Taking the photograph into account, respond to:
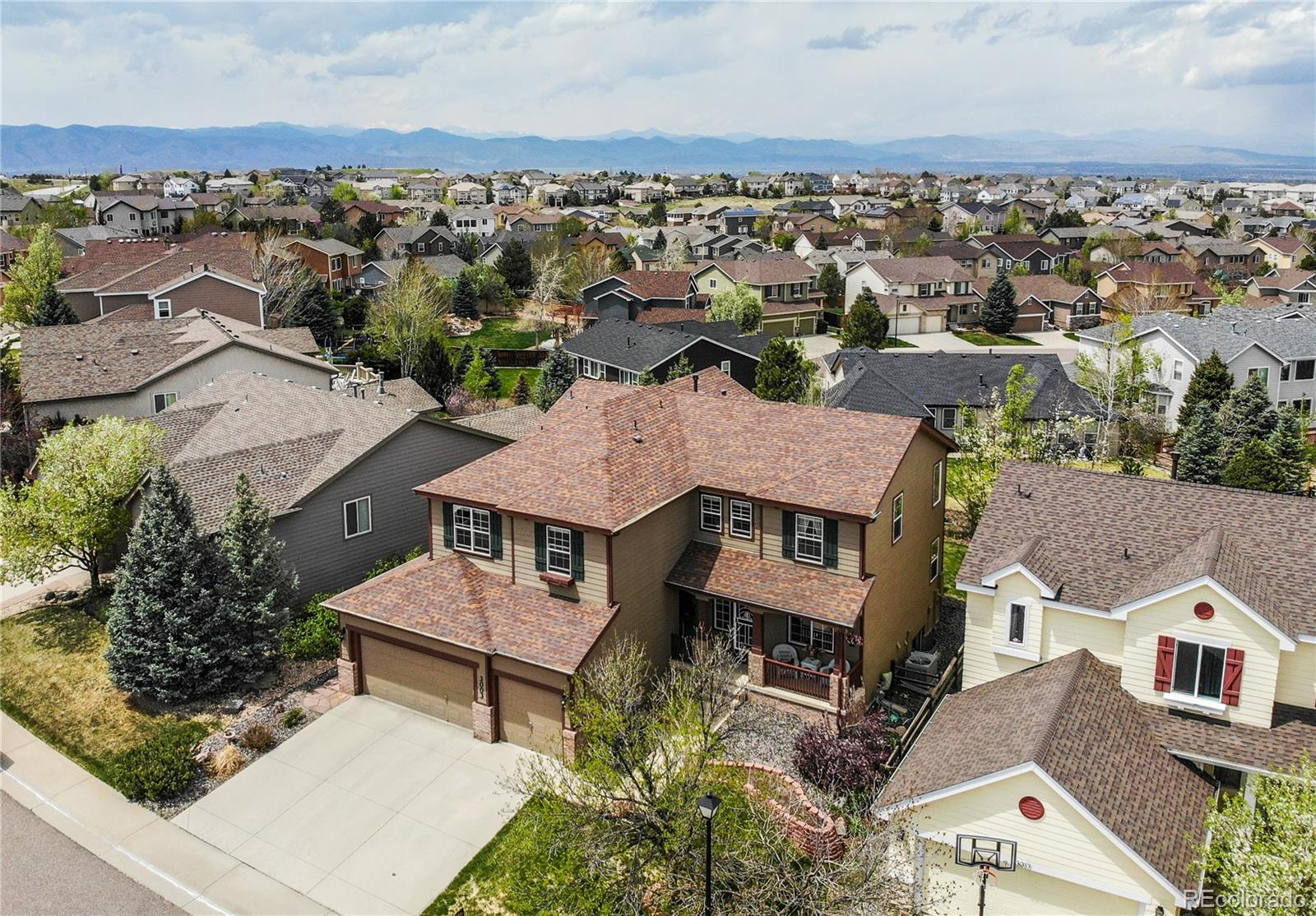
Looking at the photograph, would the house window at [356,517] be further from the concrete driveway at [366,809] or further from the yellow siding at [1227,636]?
the yellow siding at [1227,636]

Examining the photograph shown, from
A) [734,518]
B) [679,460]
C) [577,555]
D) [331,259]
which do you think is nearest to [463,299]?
[331,259]

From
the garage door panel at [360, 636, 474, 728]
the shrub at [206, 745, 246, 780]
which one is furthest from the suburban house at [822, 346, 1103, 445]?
the shrub at [206, 745, 246, 780]

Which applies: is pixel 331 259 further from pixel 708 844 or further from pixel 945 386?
pixel 708 844

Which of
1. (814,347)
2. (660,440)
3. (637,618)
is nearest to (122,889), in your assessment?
(637,618)

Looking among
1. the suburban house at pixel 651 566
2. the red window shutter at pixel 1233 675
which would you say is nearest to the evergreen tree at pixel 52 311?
the suburban house at pixel 651 566

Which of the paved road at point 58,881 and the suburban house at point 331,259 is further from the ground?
the suburban house at point 331,259

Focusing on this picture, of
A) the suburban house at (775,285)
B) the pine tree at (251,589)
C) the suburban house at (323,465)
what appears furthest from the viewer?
the suburban house at (775,285)

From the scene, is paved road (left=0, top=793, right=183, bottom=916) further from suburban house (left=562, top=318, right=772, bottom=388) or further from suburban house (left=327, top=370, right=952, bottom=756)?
suburban house (left=562, top=318, right=772, bottom=388)
